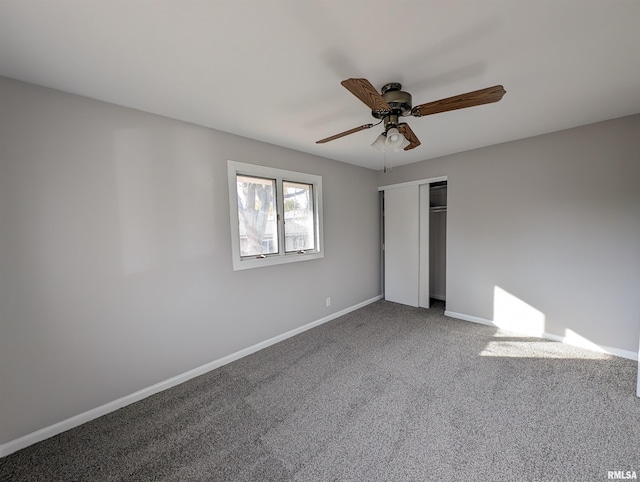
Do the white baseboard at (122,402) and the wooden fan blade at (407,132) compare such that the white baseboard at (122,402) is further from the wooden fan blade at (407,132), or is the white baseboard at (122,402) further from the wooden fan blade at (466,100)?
the wooden fan blade at (466,100)

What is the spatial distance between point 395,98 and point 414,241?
2.72m

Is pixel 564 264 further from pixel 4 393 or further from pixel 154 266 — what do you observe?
pixel 4 393

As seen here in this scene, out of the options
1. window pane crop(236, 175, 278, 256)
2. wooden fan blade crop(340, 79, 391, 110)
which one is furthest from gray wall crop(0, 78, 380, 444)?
wooden fan blade crop(340, 79, 391, 110)

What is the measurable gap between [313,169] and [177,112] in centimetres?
169

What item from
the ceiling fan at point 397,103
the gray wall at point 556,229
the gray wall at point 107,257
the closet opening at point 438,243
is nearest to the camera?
the ceiling fan at point 397,103

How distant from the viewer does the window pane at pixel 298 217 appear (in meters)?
3.17

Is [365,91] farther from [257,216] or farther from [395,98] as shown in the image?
[257,216]

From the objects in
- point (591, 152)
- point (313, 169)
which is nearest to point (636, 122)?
point (591, 152)

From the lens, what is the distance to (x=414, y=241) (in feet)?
13.3

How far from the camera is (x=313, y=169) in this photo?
3395 mm

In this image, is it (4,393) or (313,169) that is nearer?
(4,393)

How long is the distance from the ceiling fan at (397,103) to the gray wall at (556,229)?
1.78m

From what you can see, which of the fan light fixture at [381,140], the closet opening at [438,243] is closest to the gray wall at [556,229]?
the closet opening at [438,243]

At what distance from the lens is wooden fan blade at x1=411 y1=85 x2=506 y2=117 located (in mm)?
1370
